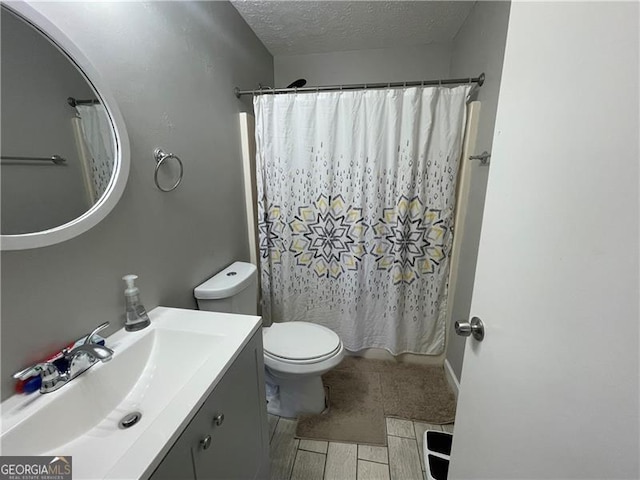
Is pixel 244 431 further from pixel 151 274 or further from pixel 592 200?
pixel 592 200

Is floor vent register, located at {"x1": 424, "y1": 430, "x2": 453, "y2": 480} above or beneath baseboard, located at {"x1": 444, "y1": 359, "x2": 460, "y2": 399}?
A: beneath

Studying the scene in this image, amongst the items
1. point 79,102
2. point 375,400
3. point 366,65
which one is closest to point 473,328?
point 375,400

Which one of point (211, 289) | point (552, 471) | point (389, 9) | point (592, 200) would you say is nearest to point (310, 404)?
point (211, 289)

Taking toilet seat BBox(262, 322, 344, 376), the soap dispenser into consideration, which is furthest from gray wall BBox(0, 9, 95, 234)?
toilet seat BBox(262, 322, 344, 376)

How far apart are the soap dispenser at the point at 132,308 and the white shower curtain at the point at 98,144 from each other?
29 centimetres

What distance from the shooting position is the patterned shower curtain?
5.18 ft

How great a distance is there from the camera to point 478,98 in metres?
1.51

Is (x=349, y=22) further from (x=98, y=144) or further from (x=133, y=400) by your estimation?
(x=133, y=400)

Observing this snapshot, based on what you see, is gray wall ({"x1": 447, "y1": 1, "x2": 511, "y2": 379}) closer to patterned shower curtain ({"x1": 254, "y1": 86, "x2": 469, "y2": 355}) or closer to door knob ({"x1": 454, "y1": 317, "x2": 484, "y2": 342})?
patterned shower curtain ({"x1": 254, "y1": 86, "x2": 469, "y2": 355})

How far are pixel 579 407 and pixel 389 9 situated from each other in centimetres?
204

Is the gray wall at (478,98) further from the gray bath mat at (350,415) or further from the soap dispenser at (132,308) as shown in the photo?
the soap dispenser at (132,308)

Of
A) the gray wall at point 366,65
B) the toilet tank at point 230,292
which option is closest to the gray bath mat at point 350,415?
the toilet tank at point 230,292

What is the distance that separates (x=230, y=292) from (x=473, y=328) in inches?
41.2

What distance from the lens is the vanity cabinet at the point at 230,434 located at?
2.02 feet
